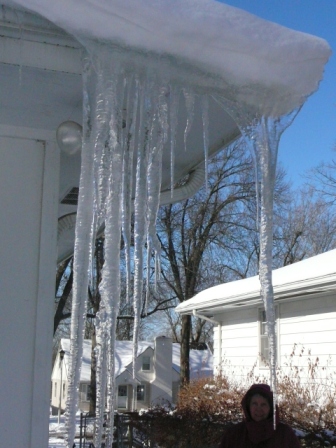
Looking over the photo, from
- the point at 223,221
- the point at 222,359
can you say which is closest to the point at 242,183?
the point at 223,221

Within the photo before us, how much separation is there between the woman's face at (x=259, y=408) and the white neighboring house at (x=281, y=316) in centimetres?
511

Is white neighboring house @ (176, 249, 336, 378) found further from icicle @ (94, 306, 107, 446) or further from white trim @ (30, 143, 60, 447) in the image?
icicle @ (94, 306, 107, 446)

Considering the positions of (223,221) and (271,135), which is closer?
(271,135)

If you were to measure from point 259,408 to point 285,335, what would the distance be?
23.9ft

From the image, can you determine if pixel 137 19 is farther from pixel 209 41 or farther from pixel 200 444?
pixel 200 444

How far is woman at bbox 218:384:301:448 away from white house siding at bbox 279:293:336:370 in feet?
19.7

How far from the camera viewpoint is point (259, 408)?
9.37 ft

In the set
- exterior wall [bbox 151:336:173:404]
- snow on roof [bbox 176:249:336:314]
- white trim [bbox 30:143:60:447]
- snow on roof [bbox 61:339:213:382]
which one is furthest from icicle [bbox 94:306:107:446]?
exterior wall [bbox 151:336:173:404]

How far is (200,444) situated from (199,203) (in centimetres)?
1204

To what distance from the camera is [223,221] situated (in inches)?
760

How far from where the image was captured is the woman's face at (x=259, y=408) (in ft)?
9.28

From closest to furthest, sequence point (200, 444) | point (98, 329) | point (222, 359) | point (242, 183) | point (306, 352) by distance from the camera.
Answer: point (98, 329) < point (200, 444) < point (306, 352) < point (222, 359) < point (242, 183)

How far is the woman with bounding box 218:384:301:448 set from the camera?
2730 mm

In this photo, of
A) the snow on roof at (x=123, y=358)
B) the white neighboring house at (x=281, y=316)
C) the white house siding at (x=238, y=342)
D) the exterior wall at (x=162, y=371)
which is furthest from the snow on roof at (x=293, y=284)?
the exterior wall at (x=162, y=371)
